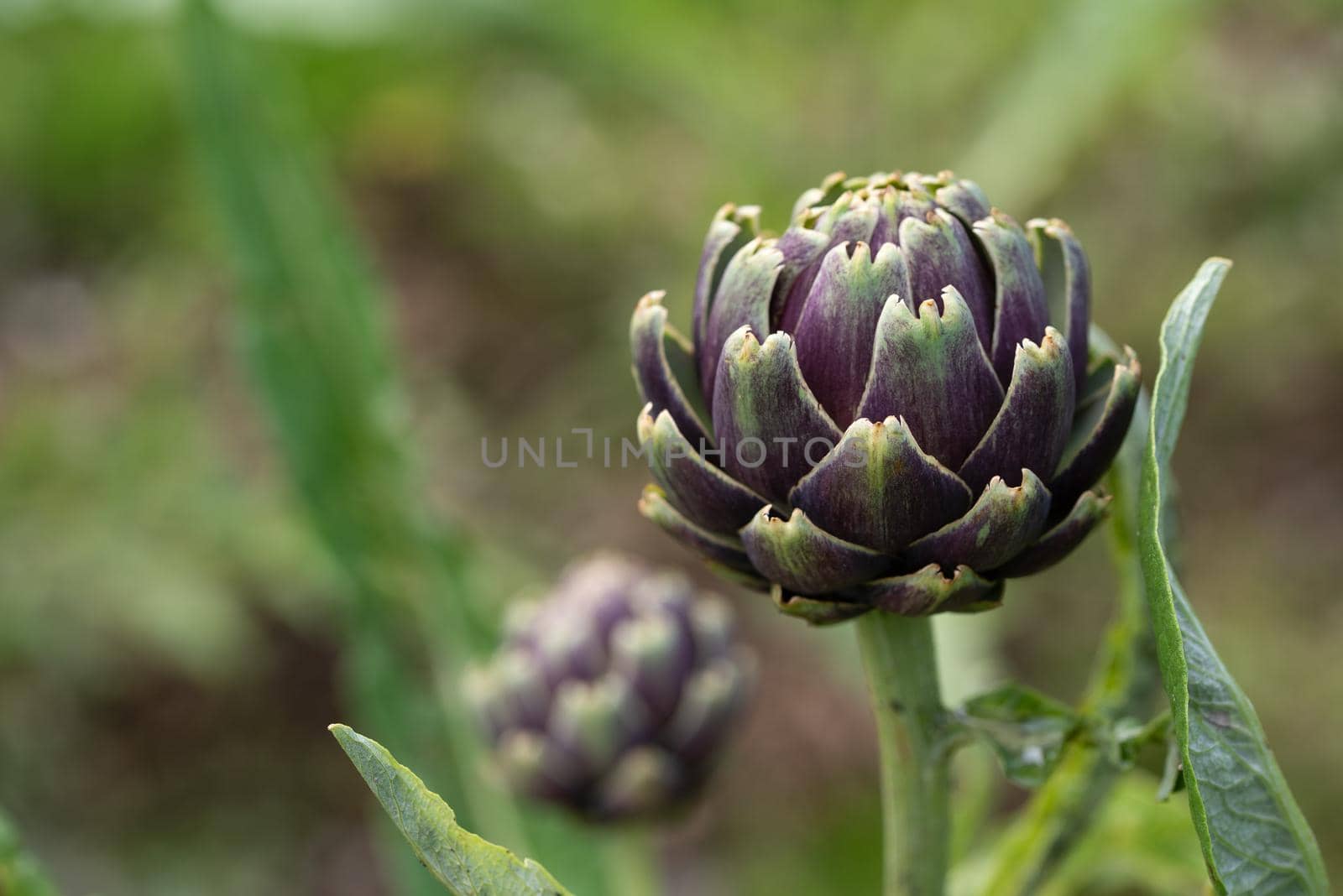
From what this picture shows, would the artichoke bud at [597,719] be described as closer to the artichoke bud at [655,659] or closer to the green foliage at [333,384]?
the artichoke bud at [655,659]

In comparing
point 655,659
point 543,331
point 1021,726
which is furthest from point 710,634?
point 543,331

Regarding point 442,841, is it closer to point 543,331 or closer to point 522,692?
point 522,692

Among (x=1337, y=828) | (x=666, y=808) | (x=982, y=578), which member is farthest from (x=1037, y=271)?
(x=1337, y=828)

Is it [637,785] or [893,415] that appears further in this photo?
[637,785]

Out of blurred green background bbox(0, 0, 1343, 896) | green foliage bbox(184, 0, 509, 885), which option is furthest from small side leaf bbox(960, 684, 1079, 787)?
blurred green background bbox(0, 0, 1343, 896)

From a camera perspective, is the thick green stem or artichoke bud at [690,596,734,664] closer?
the thick green stem

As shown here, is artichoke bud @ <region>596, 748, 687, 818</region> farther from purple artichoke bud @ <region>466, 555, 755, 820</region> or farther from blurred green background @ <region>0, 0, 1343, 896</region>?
blurred green background @ <region>0, 0, 1343, 896</region>

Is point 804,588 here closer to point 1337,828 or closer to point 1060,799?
point 1060,799
